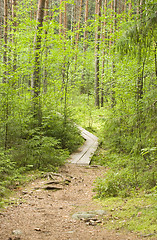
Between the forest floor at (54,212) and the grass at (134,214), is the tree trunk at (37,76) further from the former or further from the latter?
the grass at (134,214)

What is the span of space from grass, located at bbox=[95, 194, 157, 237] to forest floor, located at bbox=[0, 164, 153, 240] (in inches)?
5.4

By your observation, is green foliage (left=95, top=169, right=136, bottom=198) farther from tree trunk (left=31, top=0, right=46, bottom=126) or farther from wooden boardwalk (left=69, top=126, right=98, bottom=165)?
tree trunk (left=31, top=0, right=46, bottom=126)

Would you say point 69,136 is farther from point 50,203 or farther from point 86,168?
point 50,203

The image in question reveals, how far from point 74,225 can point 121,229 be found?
2.81 feet

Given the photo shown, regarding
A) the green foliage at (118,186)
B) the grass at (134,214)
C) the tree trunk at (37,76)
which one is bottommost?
the green foliage at (118,186)

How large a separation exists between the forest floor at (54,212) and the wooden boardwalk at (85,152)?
72.0 inches

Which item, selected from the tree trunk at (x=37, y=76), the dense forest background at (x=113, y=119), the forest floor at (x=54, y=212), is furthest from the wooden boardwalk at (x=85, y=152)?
the tree trunk at (x=37, y=76)

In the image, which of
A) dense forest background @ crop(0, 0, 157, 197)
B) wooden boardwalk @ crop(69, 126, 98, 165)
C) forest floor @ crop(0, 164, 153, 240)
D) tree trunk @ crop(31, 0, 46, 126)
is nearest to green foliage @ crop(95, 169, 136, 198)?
dense forest background @ crop(0, 0, 157, 197)

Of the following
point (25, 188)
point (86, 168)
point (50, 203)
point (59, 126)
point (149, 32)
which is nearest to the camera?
point (149, 32)

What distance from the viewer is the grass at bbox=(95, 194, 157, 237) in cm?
345

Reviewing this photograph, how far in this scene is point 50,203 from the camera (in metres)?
5.55

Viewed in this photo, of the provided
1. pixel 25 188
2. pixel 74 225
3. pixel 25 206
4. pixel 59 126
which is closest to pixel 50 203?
pixel 25 206

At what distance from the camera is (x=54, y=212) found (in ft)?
15.8

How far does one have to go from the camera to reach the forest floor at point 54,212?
Result: 3601 mm
